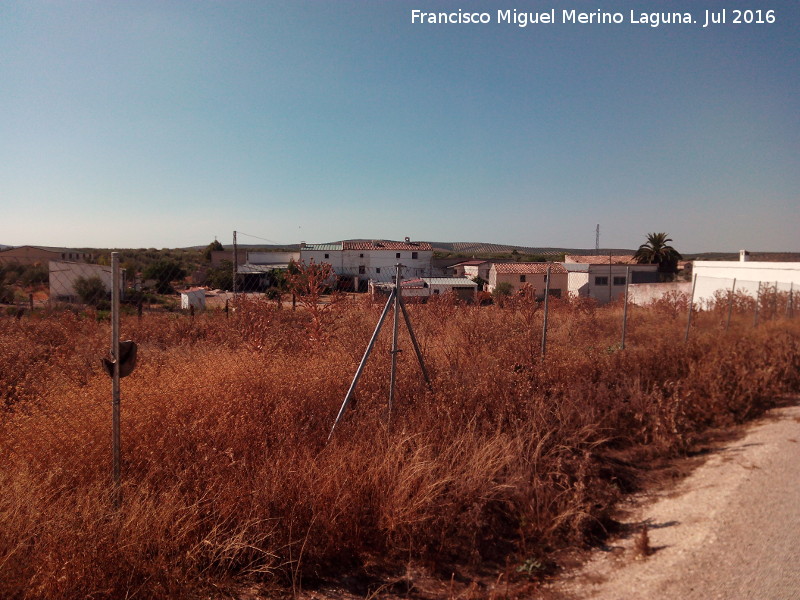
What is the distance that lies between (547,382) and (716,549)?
285 centimetres

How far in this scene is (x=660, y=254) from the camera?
155 feet

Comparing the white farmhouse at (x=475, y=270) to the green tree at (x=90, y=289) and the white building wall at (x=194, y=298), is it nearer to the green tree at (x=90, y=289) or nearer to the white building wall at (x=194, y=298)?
the white building wall at (x=194, y=298)

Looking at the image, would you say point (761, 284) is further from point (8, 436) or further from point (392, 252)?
point (392, 252)

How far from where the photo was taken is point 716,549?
375 cm

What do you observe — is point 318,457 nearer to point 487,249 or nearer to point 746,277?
point 746,277

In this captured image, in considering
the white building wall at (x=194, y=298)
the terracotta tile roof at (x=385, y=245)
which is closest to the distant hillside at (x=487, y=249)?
the terracotta tile roof at (x=385, y=245)

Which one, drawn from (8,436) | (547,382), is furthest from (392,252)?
(8,436)

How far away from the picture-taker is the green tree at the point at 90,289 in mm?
8727

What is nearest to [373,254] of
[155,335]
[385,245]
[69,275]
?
[385,245]

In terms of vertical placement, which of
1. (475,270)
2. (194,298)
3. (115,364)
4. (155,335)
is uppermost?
(475,270)

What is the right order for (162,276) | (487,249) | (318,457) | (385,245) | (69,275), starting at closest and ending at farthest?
(318,457) < (69,275) < (162,276) < (385,245) < (487,249)

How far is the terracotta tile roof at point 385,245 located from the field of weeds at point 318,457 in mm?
31896

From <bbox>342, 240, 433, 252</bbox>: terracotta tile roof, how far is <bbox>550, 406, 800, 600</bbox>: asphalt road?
33861 millimetres

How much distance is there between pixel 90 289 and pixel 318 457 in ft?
21.9
